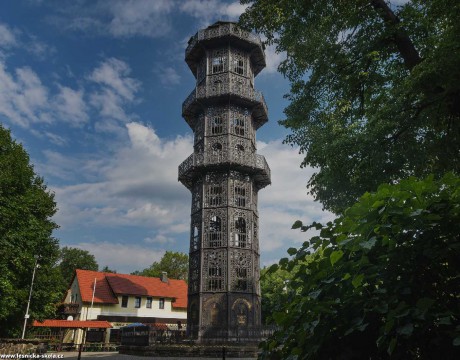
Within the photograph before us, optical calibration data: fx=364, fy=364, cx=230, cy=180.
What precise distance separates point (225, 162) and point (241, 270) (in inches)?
314

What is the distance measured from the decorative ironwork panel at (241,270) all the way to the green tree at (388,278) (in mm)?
23503

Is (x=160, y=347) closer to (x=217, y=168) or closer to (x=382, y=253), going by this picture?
(x=217, y=168)

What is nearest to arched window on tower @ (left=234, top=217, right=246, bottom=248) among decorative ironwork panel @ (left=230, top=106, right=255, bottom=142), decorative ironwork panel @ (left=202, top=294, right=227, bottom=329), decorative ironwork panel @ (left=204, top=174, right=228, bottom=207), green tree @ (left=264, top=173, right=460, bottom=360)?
decorative ironwork panel @ (left=204, top=174, right=228, bottom=207)

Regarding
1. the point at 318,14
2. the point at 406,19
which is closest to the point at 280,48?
the point at 318,14

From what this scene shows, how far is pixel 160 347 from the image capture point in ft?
74.6

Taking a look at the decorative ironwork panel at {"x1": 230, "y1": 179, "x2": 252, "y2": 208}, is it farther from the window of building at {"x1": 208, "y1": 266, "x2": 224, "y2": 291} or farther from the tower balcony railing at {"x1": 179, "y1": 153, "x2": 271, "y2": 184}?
the window of building at {"x1": 208, "y1": 266, "x2": 224, "y2": 291}

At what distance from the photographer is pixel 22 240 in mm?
22219

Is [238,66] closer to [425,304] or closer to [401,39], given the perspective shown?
[401,39]

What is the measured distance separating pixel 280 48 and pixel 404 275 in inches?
554

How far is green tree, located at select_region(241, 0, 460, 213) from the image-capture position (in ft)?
34.0

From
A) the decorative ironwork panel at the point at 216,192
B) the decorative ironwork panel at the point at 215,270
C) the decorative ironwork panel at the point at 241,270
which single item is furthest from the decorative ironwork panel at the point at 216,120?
the decorative ironwork panel at the point at 241,270

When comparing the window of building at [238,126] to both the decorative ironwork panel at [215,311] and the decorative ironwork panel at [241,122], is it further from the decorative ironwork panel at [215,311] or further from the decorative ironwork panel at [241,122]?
the decorative ironwork panel at [215,311]

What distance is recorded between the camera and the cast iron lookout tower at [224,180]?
25.2m

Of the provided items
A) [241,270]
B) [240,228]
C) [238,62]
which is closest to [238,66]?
[238,62]
